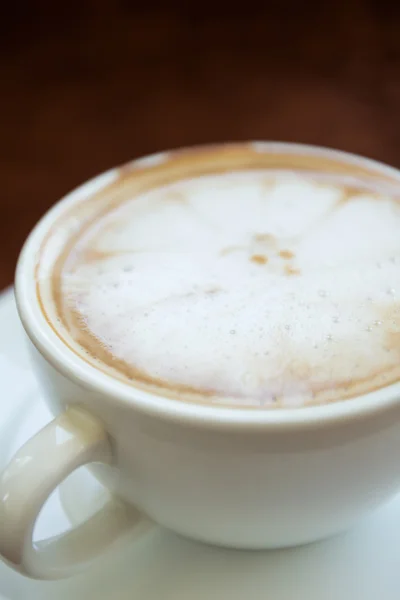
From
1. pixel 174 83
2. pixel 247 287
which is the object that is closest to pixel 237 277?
pixel 247 287

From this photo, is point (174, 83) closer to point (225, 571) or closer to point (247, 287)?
point (247, 287)

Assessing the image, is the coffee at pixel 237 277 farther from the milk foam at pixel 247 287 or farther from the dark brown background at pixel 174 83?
Answer: the dark brown background at pixel 174 83

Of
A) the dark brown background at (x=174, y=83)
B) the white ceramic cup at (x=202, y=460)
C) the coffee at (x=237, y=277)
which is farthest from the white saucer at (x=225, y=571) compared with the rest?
the dark brown background at (x=174, y=83)

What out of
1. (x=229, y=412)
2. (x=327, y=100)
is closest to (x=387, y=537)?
(x=229, y=412)

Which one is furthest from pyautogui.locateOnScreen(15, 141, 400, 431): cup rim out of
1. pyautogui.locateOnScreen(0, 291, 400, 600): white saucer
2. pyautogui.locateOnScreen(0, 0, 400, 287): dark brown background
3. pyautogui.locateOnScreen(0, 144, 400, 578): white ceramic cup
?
pyautogui.locateOnScreen(0, 0, 400, 287): dark brown background

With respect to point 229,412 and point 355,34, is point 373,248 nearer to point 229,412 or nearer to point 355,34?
point 229,412

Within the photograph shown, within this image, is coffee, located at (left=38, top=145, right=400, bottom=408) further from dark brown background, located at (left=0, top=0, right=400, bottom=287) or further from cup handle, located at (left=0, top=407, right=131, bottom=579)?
dark brown background, located at (left=0, top=0, right=400, bottom=287)
